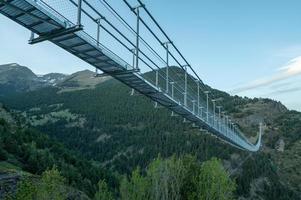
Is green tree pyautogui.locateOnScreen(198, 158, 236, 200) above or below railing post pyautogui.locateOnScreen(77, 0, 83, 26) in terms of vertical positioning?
below

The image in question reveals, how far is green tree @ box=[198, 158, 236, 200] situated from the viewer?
44625 mm

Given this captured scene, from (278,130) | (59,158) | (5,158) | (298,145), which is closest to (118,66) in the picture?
(5,158)

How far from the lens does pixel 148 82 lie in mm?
24734

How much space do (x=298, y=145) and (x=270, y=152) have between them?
19.4 meters

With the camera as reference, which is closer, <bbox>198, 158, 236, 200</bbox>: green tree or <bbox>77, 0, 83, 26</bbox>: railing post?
<bbox>77, 0, 83, 26</bbox>: railing post

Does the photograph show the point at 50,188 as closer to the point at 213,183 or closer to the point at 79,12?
the point at 213,183

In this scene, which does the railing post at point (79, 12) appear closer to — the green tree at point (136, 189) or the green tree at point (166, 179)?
the green tree at point (166, 179)

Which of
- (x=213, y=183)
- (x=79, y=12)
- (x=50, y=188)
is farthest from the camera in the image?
(x=213, y=183)

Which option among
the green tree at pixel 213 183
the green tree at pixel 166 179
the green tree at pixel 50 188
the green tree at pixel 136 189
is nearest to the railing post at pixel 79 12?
the green tree at pixel 50 188

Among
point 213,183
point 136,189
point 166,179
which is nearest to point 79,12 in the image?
point 166,179

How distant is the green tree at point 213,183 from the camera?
4462cm

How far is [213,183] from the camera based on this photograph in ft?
149

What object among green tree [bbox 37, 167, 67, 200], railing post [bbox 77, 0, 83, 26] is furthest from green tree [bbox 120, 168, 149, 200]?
railing post [bbox 77, 0, 83, 26]

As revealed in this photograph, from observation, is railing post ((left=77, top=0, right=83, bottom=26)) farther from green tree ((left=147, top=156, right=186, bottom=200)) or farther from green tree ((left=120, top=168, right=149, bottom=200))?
green tree ((left=120, top=168, right=149, bottom=200))
